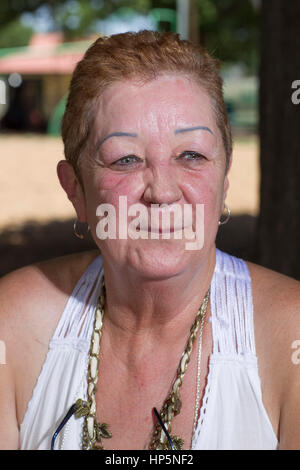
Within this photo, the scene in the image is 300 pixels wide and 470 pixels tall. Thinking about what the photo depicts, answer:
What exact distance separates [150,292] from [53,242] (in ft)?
24.7

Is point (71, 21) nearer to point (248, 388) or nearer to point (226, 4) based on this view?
point (226, 4)

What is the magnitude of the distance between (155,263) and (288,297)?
0.45m

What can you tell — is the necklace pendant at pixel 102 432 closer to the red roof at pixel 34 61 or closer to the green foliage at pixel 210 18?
the green foliage at pixel 210 18

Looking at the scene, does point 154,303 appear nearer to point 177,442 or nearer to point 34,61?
point 177,442

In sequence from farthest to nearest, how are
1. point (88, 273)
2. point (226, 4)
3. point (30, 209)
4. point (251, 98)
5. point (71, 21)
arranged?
point (251, 98)
point (71, 21)
point (226, 4)
point (30, 209)
point (88, 273)

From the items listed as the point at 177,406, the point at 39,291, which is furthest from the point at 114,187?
the point at 177,406

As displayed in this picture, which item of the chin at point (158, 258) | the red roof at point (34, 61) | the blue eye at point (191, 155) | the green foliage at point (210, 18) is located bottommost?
the chin at point (158, 258)

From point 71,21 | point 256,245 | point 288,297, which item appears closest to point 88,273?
point 288,297

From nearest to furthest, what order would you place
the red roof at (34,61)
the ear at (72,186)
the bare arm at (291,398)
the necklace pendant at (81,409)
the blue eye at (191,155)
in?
the bare arm at (291,398), the blue eye at (191,155), the necklace pendant at (81,409), the ear at (72,186), the red roof at (34,61)

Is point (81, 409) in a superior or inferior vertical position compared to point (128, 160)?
inferior

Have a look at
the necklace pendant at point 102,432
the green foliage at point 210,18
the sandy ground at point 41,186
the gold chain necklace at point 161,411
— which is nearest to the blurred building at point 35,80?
the green foliage at point 210,18

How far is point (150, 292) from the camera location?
1.96 m

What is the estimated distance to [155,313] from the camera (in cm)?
204

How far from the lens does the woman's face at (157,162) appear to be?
1.82 meters
